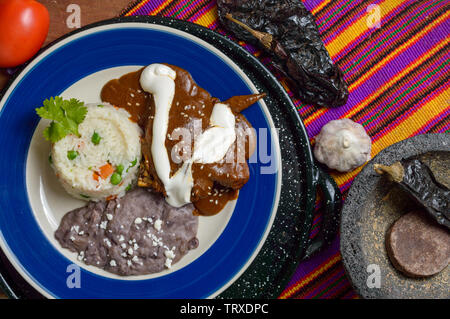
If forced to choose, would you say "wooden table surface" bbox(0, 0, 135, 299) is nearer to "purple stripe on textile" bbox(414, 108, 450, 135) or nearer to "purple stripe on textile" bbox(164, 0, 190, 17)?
"purple stripe on textile" bbox(164, 0, 190, 17)

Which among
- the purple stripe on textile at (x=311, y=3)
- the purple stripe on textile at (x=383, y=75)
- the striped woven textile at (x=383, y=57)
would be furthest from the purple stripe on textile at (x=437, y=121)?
the purple stripe on textile at (x=311, y=3)

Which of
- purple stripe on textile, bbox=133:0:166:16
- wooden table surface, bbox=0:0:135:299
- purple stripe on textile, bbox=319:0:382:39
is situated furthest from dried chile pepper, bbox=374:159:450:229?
wooden table surface, bbox=0:0:135:299

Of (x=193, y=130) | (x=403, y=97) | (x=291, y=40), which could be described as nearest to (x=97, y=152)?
(x=193, y=130)

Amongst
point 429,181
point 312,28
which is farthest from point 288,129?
point 429,181

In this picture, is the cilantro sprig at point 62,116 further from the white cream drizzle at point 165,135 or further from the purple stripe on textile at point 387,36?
the purple stripe on textile at point 387,36

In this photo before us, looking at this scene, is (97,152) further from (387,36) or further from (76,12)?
(387,36)

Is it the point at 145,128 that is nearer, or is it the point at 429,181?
the point at 429,181

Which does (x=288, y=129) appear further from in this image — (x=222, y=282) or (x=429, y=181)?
(x=222, y=282)
